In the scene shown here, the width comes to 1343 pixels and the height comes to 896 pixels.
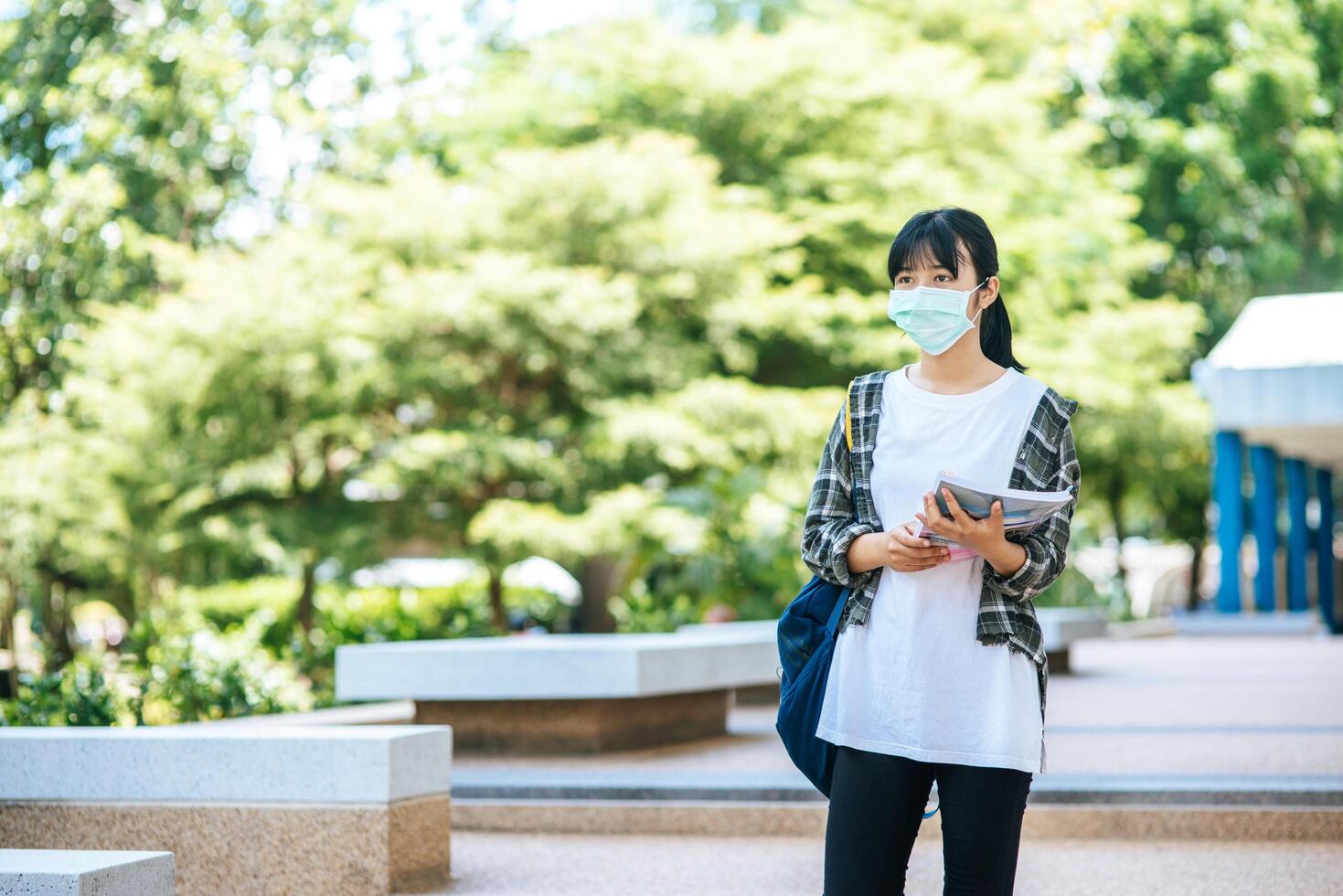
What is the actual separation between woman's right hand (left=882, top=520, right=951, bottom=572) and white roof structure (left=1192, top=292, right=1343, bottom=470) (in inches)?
720

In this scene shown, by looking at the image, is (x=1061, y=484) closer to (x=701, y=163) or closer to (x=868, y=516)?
(x=868, y=516)

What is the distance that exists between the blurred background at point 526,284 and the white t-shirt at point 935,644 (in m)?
8.86

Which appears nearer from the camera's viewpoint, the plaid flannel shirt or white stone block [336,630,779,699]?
the plaid flannel shirt

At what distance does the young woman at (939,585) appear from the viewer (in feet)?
9.13

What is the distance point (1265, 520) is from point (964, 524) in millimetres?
22006

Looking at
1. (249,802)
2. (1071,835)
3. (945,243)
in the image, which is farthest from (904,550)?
(1071,835)

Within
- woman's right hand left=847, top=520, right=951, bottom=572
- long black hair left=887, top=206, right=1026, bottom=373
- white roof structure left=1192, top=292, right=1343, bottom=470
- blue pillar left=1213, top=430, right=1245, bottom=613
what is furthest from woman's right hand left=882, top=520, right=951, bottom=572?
blue pillar left=1213, top=430, right=1245, bottom=613

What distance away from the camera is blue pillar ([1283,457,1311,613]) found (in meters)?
24.8

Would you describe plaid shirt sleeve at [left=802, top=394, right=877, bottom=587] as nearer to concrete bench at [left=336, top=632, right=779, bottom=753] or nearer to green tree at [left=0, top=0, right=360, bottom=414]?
concrete bench at [left=336, top=632, right=779, bottom=753]

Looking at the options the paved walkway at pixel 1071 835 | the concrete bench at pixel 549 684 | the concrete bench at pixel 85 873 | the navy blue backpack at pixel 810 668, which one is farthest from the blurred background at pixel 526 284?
the navy blue backpack at pixel 810 668

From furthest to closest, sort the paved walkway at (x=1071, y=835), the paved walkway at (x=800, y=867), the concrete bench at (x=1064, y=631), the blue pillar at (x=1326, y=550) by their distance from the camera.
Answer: the blue pillar at (x=1326, y=550) < the concrete bench at (x=1064, y=631) < the paved walkway at (x=1071, y=835) < the paved walkway at (x=800, y=867)

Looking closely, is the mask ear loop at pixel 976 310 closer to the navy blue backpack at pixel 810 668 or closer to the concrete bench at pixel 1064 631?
the navy blue backpack at pixel 810 668

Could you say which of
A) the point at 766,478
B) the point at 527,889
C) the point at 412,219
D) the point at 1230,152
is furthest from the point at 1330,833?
the point at 1230,152

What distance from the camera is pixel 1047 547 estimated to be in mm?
2863
